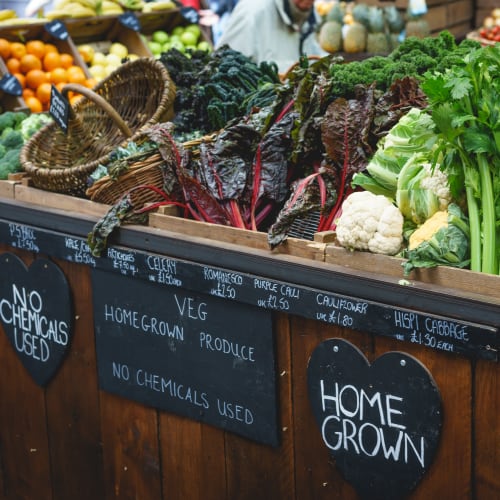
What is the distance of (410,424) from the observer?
221 centimetres

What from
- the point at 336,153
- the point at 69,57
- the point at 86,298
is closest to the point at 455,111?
the point at 336,153

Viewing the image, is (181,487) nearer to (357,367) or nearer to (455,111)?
(357,367)

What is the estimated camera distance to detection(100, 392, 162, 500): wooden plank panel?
9.96 feet

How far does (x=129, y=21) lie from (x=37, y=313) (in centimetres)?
372

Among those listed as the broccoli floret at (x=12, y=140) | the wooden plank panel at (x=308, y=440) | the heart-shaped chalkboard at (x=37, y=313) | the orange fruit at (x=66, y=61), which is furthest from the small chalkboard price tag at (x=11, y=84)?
the wooden plank panel at (x=308, y=440)

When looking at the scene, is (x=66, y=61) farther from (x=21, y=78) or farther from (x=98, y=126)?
(x=98, y=126)

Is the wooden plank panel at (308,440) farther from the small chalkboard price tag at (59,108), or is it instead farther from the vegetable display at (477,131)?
the small chalkboard price tag at (59,108)

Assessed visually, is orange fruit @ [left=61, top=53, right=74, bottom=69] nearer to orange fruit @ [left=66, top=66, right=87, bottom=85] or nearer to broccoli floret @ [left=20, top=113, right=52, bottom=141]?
orange fruit @ [left=66, top=66, right=87, bottom=85]

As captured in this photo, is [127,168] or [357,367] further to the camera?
[127,168]

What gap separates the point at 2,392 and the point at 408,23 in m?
6.25

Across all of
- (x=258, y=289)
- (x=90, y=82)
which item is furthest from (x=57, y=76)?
(x=258, y=289)

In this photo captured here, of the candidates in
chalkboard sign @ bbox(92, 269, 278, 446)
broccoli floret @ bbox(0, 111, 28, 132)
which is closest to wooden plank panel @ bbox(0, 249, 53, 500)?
chalkboard sign @ bbox(92, 269, 278, 446)

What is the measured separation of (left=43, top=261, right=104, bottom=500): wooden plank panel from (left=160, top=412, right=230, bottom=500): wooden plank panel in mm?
407

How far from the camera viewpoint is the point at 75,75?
19.2ft
